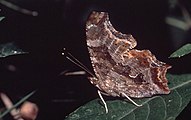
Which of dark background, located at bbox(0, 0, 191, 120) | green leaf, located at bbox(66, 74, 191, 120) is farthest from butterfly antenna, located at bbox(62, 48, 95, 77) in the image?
green leaf, located at bbox(66, 74, 191, 120)

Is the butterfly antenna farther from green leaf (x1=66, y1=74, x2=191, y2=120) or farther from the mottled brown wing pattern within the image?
green leaf (x1=66, y1=74, x2=191, y2=120)

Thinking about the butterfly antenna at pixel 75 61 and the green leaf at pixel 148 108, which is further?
the butterfly antenna at pixel 75 61

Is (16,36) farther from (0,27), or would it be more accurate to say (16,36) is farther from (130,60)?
(130,60)

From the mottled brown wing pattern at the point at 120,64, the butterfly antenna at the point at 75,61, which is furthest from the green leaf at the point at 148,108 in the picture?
the butterfly antenna at the point at 75,61

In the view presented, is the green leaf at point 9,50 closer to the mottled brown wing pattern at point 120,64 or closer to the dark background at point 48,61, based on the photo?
the dark background at point 48,61

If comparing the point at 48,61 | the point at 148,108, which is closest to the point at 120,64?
the point at 148,108

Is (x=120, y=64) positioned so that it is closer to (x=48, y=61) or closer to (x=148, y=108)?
(x=148, y=108)
